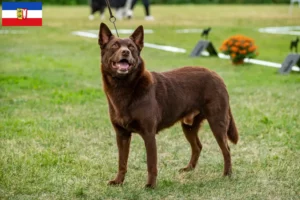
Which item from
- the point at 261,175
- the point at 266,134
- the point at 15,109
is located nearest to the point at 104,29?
the point at 261,175

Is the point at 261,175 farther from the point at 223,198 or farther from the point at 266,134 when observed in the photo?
the point at 266,134

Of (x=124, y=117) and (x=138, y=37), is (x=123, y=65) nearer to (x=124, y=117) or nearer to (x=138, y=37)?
(x=138, y=37)

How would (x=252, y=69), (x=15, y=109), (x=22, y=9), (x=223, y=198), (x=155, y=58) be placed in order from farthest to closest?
(x=155, y=58) < (x=252, y=69) < (x=15, y=109) < (x=22, y=9) < (x=223, y=198)

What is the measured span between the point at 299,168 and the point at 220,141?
3.15 feet

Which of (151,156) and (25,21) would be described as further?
(25,21)

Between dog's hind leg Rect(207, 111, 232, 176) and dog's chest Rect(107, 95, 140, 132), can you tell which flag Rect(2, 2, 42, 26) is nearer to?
dog's chest Rect(107, 95, 140, 132)

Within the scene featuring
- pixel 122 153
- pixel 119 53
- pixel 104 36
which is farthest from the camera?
pixel 122 153

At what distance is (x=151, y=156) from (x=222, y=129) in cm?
94

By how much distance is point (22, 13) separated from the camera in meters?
6.67

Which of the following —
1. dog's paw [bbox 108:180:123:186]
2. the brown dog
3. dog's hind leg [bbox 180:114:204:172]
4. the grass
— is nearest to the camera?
the brown dog

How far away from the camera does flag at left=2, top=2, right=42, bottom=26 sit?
6625 millimetres

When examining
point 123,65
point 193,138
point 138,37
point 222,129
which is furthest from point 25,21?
point 222,129

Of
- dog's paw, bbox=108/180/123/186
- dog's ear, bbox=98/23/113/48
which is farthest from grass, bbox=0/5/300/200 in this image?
dog's ear, bbox=98/23/113/48

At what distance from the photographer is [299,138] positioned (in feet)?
28.0
